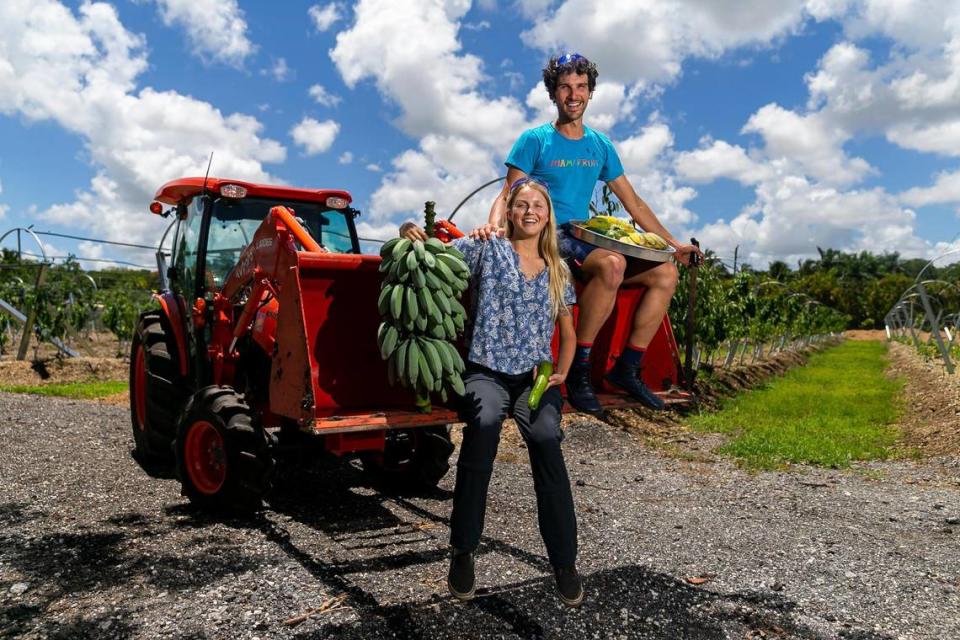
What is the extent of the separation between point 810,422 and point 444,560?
9.04m

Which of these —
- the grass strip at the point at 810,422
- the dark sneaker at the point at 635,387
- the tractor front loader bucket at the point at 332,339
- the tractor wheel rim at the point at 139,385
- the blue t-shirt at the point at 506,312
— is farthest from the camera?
the grass strip at the point at 810,422

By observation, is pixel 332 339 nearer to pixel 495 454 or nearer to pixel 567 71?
pixel 495 454

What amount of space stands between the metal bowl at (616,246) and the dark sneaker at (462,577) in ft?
5.52

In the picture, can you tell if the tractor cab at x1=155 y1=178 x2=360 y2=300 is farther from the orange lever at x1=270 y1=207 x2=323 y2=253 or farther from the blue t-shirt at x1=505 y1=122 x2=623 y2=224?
the blue t-shirt at x1=505 y1=122 x2=623 y2=224

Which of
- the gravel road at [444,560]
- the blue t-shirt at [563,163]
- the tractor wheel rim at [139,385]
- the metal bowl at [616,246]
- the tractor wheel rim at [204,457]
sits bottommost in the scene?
the gravel road at [444,560]

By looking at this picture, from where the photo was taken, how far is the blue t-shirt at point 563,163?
4062mm

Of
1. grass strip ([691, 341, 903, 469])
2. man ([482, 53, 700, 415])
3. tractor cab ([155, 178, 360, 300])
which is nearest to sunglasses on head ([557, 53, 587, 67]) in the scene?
man ([482, 53, 700, 415])

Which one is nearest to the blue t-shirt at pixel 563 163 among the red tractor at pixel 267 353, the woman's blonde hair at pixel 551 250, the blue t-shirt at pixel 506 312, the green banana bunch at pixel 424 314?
the woman's blonde hair at pixel 551 250

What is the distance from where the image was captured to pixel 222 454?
5.27 m

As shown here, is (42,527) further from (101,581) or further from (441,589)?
(441,589)

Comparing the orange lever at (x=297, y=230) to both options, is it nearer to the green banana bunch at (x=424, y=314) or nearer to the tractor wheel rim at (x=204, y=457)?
the green banana bunch at (x=424, y=314)

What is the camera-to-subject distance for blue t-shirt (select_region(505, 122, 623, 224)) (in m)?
4.06

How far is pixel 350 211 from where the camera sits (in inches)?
259

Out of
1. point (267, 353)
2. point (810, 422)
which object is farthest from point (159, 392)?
point (810, 422)
